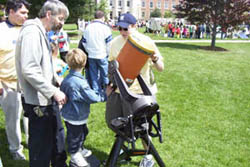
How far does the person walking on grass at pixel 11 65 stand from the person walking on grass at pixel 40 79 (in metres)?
0.71

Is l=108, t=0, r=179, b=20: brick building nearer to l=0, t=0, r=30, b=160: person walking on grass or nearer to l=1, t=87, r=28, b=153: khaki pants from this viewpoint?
l=0, t=0, r=30, b=160: person walking on grass

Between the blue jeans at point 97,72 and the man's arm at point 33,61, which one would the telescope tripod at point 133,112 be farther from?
the blue jeans at point 97,72

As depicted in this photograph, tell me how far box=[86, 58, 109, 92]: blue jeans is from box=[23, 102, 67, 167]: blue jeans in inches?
126

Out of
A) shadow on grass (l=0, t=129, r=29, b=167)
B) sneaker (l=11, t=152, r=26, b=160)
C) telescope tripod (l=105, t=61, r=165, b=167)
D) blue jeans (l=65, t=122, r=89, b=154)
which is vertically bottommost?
shadow on grass (l=0, t=129, r=29, b=167)

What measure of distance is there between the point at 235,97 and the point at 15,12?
17.9ft

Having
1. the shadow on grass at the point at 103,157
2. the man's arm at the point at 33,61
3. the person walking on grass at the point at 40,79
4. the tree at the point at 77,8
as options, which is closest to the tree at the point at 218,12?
the tree at the point at 77,8

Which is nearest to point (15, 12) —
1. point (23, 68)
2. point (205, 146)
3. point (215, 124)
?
point (23, 68)

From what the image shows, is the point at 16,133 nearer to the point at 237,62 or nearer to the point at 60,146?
the point at 60,146

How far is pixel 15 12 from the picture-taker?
3.09 meters

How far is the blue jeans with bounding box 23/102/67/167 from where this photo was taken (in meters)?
2.60

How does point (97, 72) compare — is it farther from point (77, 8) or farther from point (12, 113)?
point (77, 8)

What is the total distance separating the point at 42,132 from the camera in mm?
2668

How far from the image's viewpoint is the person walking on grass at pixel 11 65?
3.11 metres

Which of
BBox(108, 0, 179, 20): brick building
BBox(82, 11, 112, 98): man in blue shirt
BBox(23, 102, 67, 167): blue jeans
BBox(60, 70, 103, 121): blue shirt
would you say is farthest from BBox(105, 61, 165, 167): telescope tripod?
BBox(108, 0, 179, 20): brick building
